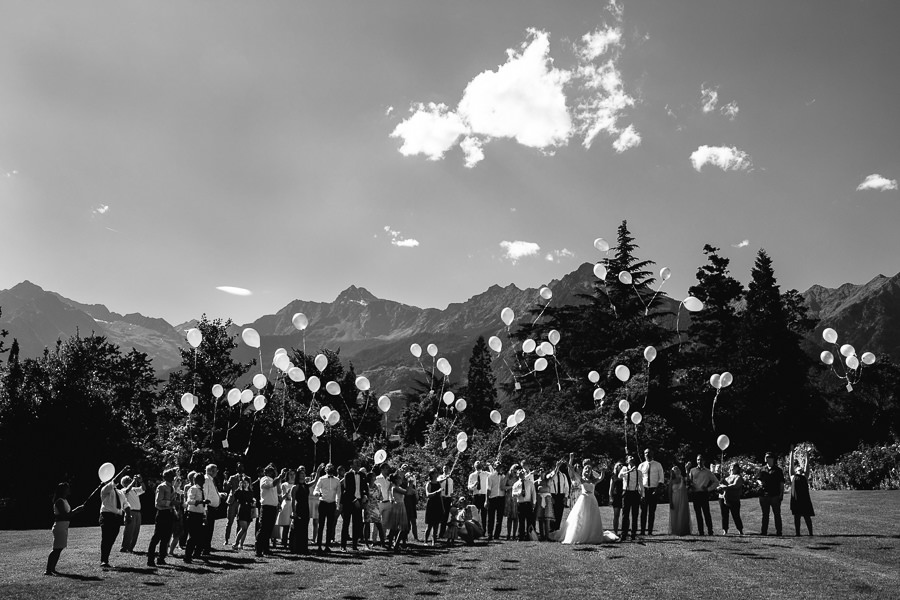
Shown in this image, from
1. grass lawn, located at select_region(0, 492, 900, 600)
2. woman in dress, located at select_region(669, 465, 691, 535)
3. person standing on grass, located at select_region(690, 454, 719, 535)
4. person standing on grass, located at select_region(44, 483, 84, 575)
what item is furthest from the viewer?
woman in dress, located at select_region(669, 465, 691, 535)

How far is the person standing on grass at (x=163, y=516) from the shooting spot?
12.8 m

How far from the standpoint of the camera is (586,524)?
50.9ft

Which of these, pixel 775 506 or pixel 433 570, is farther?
pixel 775 506

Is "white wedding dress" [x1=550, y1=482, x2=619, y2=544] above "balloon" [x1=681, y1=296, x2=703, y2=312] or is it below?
below

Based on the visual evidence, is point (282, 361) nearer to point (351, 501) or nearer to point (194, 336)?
point (194, 336)

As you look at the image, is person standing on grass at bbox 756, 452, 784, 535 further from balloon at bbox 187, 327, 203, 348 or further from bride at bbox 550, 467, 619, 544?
balloon at bbox 187, 327, 203, 348

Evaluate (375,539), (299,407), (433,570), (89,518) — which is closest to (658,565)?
(433,570)

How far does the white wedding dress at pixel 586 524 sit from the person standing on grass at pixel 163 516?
28.4 ft

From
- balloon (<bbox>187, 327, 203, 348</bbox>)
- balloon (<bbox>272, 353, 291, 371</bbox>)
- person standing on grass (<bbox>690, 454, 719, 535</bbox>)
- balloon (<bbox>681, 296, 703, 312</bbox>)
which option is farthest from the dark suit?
balloon (<bbox>681, 296, 703, 312</bbox>)

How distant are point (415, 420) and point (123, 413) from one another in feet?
122

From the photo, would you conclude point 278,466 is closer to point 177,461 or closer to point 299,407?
point 299,407

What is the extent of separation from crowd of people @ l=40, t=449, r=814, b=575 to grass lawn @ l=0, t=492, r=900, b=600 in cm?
66

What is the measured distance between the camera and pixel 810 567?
1127cm

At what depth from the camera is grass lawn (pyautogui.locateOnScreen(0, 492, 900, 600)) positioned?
9.95 m
